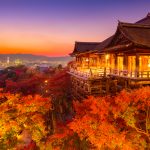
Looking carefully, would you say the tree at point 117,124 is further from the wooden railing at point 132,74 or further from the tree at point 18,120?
the tree at point 18,120

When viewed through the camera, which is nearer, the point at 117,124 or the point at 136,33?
the point at 117,124

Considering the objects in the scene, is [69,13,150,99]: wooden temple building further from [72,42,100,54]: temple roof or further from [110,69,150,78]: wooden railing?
[72,42,100,54]: temple roof

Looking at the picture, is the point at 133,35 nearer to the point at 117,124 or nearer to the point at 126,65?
the point at 126,65

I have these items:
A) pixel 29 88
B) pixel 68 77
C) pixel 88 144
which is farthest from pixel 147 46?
pixel 29 88

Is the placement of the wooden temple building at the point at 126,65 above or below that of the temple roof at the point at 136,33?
below

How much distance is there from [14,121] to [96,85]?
11.9 meters

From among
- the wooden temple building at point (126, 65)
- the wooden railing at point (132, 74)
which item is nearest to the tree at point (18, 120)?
the wooden temple building at point (126, 65)

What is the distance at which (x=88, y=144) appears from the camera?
69.0 ft

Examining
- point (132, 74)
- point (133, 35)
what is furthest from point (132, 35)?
point (132, 74)

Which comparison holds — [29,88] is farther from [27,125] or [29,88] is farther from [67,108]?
[27,125]

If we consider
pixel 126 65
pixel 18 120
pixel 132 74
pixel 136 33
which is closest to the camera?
pixel 18 120

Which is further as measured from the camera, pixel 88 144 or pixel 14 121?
pixel 88 144

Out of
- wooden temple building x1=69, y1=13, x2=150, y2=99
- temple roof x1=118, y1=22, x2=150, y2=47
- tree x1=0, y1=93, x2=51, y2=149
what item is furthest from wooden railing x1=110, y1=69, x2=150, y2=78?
tree x1=0, y1=93, x2=51, y2=149

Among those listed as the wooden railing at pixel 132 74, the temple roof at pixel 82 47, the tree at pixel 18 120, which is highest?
the temple roof at pixel 82 47
